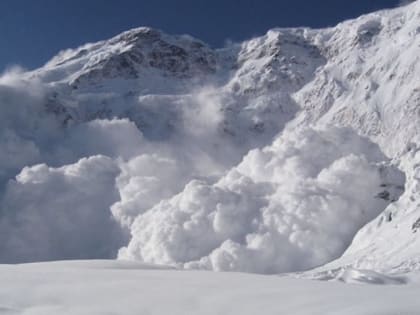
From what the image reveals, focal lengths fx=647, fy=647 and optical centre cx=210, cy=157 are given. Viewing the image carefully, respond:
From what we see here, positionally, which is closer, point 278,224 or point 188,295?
point 188,295

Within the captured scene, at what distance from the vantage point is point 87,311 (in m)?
12.9

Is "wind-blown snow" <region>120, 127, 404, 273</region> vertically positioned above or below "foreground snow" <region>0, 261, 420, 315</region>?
above

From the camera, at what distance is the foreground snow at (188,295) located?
1233 centimetres

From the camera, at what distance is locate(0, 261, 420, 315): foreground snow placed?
485 inches

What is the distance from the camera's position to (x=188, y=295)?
1402 cm

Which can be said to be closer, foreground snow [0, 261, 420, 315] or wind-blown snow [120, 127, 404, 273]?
foreground snow [0, 261, 420, 315]

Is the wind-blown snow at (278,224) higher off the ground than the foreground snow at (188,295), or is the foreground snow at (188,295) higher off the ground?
the wind-blown snow at (278,224)

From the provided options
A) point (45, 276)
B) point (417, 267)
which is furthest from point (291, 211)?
point (45, 276)

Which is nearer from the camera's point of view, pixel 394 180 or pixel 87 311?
pixel 87 311

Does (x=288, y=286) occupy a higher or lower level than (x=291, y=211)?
lower

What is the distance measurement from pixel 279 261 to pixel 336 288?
16423 cm

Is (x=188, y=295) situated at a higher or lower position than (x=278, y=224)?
lower

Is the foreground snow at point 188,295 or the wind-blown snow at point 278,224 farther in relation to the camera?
the wind-blown snow at point 278,224

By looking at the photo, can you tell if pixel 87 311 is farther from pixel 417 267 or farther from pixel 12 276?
pixel 417 267
